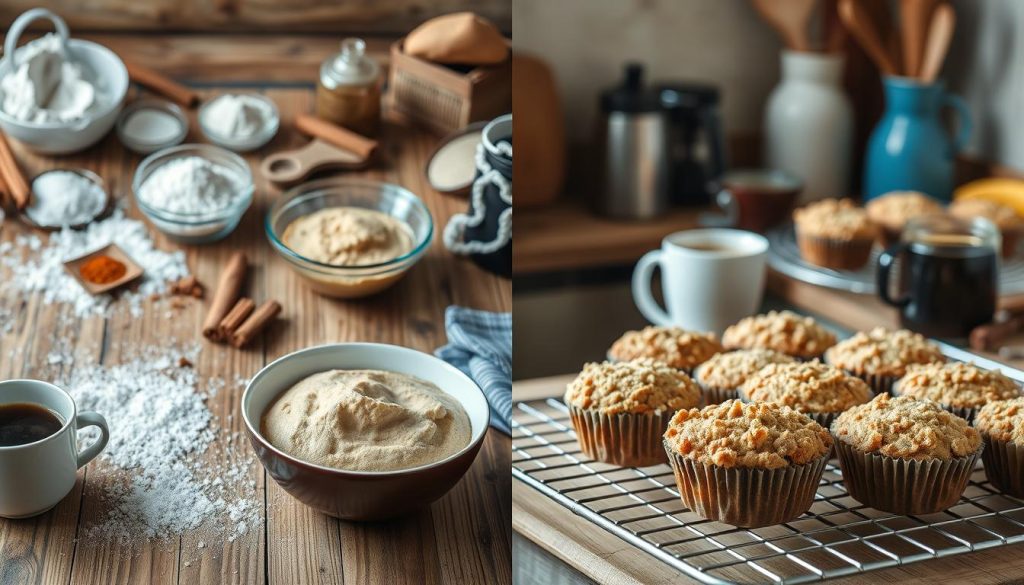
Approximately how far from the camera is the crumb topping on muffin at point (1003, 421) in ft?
2.96

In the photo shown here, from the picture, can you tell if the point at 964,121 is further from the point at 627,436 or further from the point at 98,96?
the point at 98,96

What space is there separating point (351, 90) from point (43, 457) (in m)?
0.72

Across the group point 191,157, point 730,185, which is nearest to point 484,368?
point 191,157

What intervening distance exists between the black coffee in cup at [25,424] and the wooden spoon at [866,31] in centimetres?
137

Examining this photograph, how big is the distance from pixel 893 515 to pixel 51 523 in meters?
0.66

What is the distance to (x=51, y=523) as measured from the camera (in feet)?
2.79

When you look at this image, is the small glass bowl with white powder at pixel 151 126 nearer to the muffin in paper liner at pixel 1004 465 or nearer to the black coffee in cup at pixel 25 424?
the black coffee in cup at pixel 25 424

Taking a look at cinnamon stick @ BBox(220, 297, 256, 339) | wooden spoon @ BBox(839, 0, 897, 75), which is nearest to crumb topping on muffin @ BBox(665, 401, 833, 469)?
cinnamon stick @ BBox(220, 297, 256, 339)

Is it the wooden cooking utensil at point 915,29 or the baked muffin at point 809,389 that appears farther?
the wooden cooking utensil at point 915,29

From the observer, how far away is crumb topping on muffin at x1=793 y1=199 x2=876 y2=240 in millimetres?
1491

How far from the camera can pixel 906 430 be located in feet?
2.93

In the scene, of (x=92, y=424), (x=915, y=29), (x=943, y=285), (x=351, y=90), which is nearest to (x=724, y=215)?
(x=915, y=29)

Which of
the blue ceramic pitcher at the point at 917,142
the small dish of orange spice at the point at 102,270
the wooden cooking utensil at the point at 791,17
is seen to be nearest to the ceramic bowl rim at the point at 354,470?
the small dish of orange spice at the point at 102,270

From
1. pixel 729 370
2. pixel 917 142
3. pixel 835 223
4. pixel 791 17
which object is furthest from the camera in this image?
pixel 791 17
